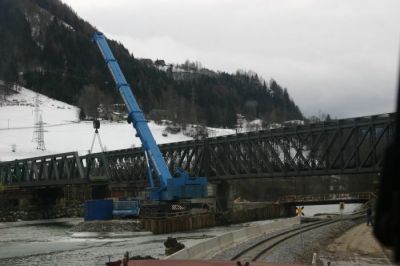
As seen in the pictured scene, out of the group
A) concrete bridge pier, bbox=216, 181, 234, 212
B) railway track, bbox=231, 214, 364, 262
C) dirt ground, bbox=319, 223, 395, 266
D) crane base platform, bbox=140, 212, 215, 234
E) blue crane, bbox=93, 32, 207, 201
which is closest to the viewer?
dirt ground, bbox=319, 223, 395, 266

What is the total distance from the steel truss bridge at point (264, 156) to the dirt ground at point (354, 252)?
22.1 ft

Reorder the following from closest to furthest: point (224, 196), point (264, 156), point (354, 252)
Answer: point (354, 252), point (264, 156), point (224, 196)

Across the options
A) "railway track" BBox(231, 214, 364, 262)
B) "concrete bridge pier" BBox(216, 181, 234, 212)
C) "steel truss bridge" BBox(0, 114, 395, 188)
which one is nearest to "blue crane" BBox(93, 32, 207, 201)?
"steel truss bridge" BBox(0, 114, 395, 188)

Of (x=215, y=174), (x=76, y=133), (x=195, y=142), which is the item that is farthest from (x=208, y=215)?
(x=76, y=133)

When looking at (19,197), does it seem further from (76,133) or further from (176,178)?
(76,133)

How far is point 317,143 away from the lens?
224ft

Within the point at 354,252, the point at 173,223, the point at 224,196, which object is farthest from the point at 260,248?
the point at 224,196

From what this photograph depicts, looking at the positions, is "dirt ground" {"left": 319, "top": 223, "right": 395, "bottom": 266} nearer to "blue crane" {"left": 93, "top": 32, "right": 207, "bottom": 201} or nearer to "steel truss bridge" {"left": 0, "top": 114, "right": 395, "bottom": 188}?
"steel truss bridge" {"left": 0, "top": 114, "right": 395, "bottom": 188}

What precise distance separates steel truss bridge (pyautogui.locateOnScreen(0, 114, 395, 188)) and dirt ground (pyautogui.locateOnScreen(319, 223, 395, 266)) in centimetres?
672

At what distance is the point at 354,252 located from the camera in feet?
116

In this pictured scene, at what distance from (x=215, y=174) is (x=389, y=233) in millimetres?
83004

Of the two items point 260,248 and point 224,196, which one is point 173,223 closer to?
point 224,196

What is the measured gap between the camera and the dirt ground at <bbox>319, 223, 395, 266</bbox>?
101ft

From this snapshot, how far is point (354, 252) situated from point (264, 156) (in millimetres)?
42441
